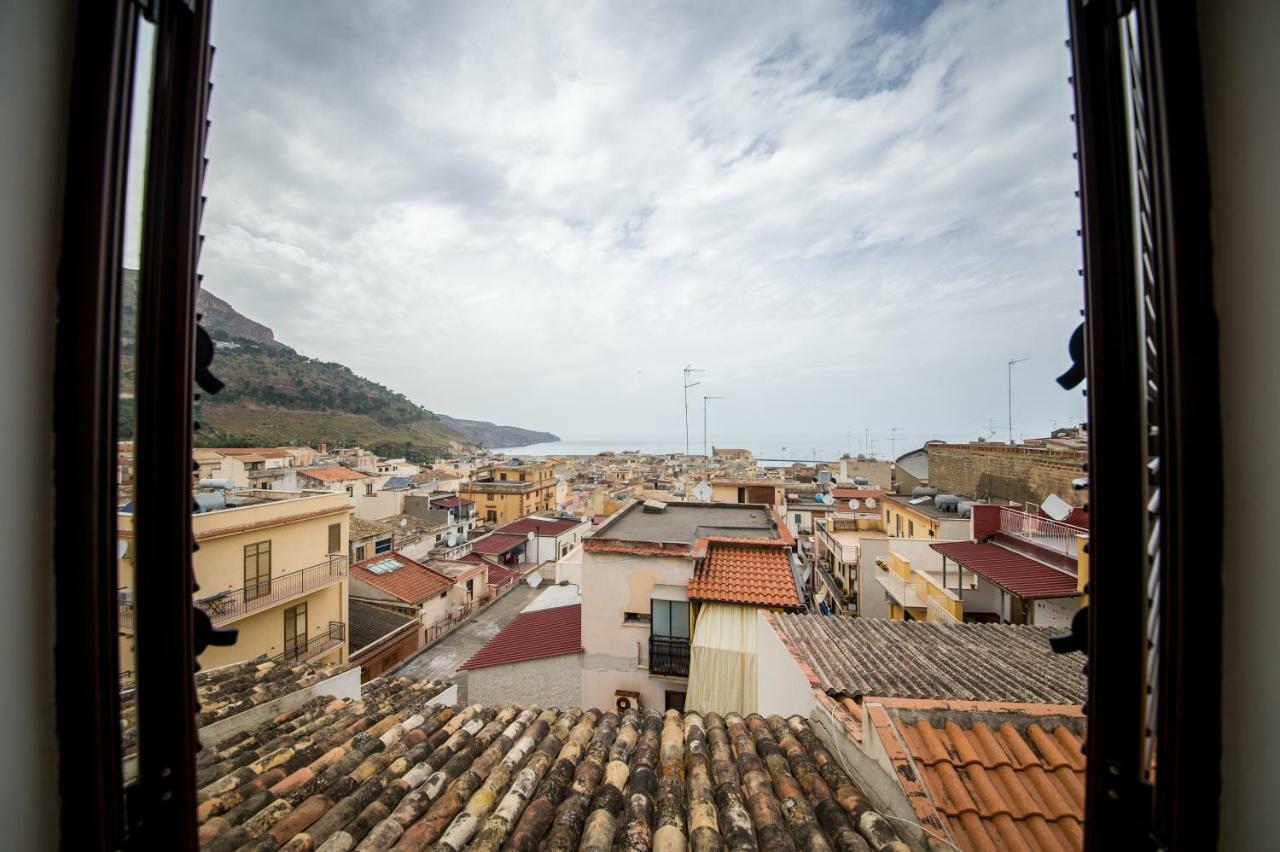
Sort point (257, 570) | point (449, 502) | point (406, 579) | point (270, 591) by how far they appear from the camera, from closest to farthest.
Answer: point (257, 570)
point (270, 591)
point (406, 579)
point (449, 502)

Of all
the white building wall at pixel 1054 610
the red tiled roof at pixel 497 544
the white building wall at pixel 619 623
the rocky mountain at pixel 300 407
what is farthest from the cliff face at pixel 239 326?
the white building wall at pixel 1054 610

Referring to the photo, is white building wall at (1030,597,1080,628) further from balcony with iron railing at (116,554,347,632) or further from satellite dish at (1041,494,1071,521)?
balcony with iron railing at (116,554,347,632)

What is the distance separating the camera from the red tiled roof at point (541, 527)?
1046 inches

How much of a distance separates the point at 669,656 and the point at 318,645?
923cm

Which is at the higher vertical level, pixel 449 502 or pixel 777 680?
pixel 777 680

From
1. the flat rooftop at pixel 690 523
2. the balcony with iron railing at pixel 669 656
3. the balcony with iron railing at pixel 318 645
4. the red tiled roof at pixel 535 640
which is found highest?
the flat rooftop at pixel 690 523

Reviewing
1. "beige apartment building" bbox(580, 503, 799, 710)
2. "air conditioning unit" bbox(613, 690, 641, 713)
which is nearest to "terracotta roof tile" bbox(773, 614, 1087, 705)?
"beige apartment building" bbox(580, 503, 799, 710)

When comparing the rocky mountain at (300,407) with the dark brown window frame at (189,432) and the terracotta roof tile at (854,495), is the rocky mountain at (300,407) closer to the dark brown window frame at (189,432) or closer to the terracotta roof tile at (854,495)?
the terracotta roof tile at (854,495)

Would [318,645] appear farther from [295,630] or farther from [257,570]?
[257,570]

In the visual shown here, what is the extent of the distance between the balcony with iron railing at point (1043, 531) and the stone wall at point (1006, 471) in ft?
5.17

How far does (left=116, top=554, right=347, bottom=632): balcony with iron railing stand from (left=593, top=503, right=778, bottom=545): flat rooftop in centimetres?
721

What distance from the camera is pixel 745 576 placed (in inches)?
285
